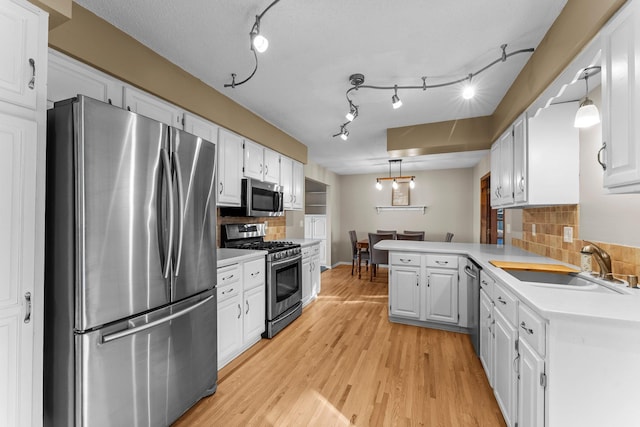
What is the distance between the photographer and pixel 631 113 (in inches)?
43.5

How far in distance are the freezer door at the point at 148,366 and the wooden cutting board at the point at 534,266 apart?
2.23 metres

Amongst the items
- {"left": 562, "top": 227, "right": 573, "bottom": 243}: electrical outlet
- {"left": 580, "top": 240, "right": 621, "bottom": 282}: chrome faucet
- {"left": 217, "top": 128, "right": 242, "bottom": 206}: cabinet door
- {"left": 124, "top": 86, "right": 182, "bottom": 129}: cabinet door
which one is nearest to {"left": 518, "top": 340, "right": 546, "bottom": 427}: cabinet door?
{"left": 580, "top": 240, "right": 621, "bottom": 282}: chrome faucet

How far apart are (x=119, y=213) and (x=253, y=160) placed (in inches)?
81.5

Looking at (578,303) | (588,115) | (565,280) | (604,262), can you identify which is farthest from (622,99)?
(565,280)

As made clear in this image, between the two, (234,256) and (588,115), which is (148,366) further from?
(588,115)

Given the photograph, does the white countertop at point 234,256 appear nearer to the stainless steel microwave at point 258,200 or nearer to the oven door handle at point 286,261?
the oven door handle at point 286,261

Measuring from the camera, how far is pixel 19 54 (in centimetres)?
115

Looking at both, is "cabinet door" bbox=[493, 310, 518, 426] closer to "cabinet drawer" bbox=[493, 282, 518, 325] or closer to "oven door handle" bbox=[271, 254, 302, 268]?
"cabinet drawer" bbox=[493, 282, 518, 325]

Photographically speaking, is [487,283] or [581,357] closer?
[581,357]

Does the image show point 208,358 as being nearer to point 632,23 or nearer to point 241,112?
point 241,112

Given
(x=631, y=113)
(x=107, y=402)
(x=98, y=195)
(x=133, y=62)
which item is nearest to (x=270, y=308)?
(x=107, y=402)

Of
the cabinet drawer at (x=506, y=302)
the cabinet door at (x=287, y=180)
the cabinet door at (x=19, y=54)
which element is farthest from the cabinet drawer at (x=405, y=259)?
the cabinet door at (x=19, y=54)

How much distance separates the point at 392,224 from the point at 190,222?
5881 mm

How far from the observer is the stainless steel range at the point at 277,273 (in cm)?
295
